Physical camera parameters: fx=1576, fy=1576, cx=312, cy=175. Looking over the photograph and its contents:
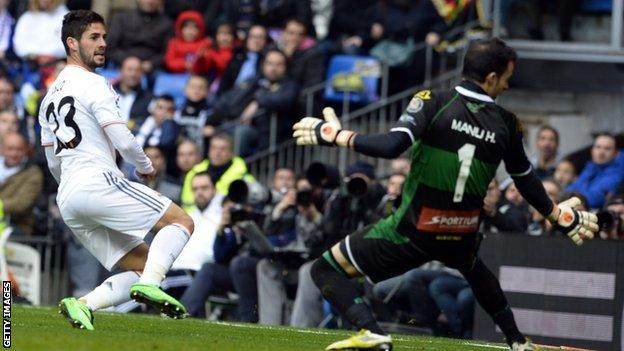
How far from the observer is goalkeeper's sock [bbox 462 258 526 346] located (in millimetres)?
10383

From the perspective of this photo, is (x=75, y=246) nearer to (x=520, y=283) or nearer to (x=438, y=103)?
(x=520, y=283)

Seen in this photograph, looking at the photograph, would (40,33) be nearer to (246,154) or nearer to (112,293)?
(246,154)

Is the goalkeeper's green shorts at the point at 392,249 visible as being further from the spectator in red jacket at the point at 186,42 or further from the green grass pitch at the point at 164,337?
the spectator in red jacket at the point at 186,42

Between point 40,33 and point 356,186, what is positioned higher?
point 40,33

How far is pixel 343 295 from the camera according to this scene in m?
9.88

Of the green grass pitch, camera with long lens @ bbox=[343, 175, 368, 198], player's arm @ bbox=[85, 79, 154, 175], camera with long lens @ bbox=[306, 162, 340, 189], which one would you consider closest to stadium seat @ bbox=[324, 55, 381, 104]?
camera with long lens @ bbox=[306, 162, 340, 189]

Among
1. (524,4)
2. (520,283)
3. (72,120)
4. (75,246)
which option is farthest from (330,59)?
(72,120)

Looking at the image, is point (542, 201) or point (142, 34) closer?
point (542, 201)

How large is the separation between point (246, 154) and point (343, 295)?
9.28 m

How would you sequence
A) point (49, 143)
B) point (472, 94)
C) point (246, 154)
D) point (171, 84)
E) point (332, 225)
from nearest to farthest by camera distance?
1. point (472, 94)
2. point (49, 143)
3. point (332, 225)
4. point (246, 154)
5. point (171, 84)

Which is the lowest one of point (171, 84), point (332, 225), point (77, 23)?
point (332, 225)

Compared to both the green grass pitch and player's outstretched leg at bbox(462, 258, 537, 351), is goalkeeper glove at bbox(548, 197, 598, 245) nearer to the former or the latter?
player's outstretched leg at bbox(462, 258, 537, 351)

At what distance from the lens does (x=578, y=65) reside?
1873cm

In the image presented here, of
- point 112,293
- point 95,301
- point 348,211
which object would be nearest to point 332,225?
point 348,211
